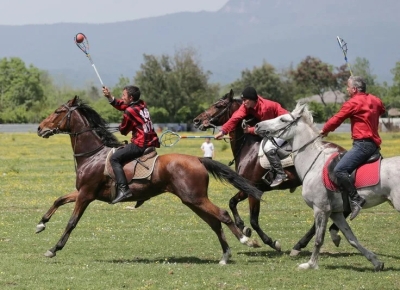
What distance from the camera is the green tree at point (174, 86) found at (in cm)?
10669

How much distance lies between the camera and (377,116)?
12695mm

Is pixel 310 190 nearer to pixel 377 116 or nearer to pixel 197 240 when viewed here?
pixel 377 116

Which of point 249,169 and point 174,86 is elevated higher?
point 249,169

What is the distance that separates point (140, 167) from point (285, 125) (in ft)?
8.29

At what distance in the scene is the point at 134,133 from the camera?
13961 millimetres

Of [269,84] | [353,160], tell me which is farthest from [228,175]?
[269,84]

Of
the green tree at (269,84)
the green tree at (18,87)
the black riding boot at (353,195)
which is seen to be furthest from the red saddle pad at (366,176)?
the green tree at (18,87)

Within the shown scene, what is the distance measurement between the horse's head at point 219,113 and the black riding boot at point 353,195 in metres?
4.31

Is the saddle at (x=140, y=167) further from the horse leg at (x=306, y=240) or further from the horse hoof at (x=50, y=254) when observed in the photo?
the horse leg at (x=306, y=240)

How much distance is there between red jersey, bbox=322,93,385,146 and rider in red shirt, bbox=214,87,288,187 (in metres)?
2.48

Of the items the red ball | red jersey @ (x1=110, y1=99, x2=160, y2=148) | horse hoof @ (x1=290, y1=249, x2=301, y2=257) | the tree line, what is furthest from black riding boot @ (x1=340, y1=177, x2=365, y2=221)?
the tree line

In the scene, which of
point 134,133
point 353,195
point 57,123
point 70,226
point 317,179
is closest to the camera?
point 353,195

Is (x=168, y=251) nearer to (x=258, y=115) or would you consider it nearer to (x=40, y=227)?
(x=40, y=227)

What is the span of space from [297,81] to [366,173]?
120553 mm
